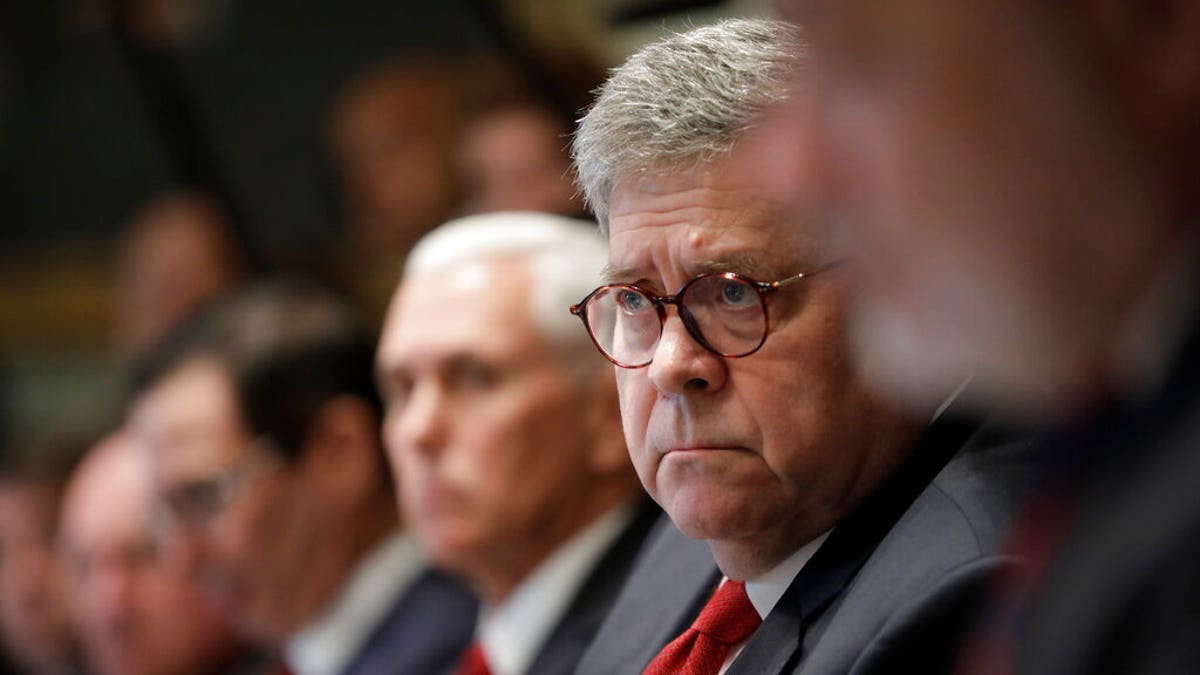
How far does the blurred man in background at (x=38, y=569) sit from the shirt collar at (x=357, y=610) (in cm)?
197

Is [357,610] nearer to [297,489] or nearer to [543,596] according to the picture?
[297,489]

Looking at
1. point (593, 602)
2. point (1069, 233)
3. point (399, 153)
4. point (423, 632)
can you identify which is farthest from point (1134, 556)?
point (399, 153)

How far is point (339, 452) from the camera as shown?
12.7 feet

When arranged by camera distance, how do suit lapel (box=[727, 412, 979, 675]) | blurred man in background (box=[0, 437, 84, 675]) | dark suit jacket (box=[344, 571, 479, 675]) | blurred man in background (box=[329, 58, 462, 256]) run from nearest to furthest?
suit lapel (box=[727, 412, 979, 675])
dark suit jacket (box=[344, 571, 479, 675])
blurred man in background (box=[329, 58, 462, 256])
blurred man in background (box=[0, 437, 84, 675])

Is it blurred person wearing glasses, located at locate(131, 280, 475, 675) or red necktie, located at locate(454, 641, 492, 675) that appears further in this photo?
blurred person wearing glasses, located at locate(131, 280, 475, 675)

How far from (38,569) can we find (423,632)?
8.33 ft

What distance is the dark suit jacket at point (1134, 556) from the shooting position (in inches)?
41.0

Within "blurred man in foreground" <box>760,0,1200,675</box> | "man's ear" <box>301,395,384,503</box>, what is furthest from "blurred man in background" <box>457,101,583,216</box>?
"blurred man in foreground" <box>760,0,1200,675</box>

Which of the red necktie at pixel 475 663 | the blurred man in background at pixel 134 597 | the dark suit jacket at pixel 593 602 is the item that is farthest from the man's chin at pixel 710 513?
the blurred man in background at pixel 134 597

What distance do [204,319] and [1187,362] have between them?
3.36 m

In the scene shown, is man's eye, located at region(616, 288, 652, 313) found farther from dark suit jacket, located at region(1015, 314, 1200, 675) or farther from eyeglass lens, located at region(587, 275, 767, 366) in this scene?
dark suit jacket, located at region(1015, 314, 1200, 675)

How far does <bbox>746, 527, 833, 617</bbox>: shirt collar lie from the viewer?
6.26ft

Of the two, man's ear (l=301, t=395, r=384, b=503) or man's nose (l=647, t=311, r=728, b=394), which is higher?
man's nose (l=647, t=311, r=728, b=394)

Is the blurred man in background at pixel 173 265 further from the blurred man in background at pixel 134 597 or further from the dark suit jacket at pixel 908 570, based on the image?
the dark suit jacket at pixel 908 570
